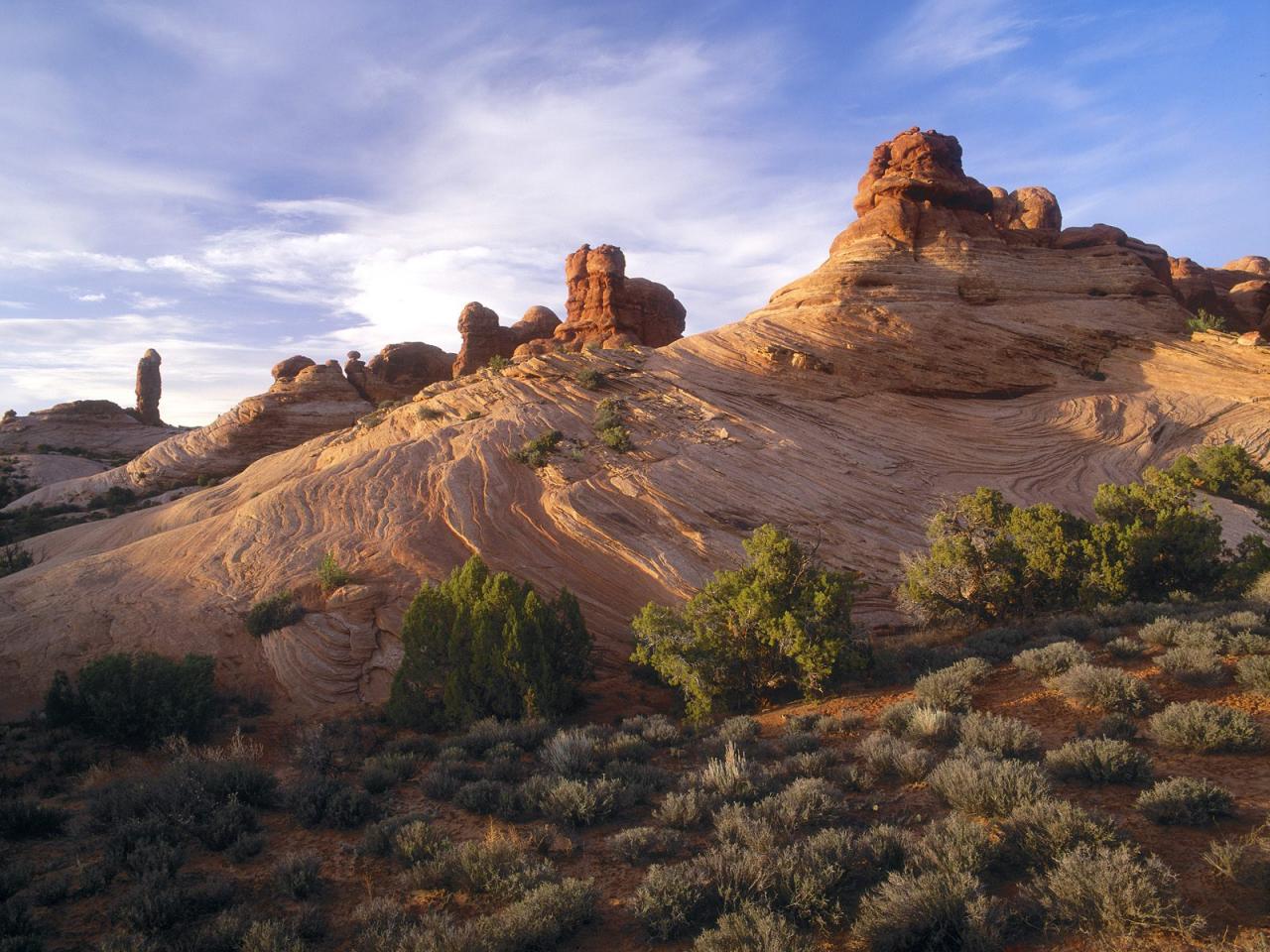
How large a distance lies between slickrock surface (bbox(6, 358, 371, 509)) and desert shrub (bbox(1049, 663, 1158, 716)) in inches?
1775

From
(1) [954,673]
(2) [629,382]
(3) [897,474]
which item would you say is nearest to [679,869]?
(1) [954,673]

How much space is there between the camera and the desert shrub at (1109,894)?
15.0ft

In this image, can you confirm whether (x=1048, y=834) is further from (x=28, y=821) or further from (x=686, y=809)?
(x=28, y=821)

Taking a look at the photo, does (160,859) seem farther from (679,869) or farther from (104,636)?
(104,636)

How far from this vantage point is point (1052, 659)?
997cm

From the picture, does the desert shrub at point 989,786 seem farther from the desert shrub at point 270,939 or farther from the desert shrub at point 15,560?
the desert shrub at point 15,560

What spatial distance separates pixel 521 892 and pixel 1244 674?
27.5ft

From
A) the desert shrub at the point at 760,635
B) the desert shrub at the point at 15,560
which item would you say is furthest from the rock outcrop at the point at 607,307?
the desert shrub at the point at 760,635

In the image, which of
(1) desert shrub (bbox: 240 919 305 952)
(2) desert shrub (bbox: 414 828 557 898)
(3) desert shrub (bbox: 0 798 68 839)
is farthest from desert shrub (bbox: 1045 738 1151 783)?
(3) desert shrub (bbox: 0 798 68 839)

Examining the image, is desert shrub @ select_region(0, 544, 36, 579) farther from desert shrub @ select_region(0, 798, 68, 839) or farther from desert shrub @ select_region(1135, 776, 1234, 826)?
desert shrub @ select_region(1135, 776, 1234, 826)

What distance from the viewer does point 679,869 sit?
575cm

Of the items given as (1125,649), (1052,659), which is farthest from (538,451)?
(1125,649)

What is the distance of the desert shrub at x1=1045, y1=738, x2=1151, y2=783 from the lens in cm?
673

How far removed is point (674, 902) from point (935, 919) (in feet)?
5.88
